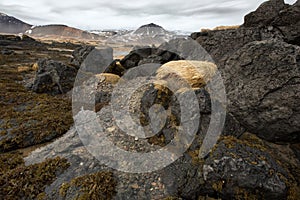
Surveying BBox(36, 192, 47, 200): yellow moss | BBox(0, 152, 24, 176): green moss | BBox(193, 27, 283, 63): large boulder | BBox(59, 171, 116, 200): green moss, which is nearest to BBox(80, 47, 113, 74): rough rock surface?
BBox(193, 27, 283, 63): large boulder

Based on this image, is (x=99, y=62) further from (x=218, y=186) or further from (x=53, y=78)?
(x=218, y=186)

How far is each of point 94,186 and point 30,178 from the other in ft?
8.40

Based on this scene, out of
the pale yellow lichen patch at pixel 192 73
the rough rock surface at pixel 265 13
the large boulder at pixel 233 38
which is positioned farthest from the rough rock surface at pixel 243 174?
the rough rock surface at pixel 265 13

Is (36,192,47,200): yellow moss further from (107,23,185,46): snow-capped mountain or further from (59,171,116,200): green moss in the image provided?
(107,23,185,46): snow-capped mountain

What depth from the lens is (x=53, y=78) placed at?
58.6ft

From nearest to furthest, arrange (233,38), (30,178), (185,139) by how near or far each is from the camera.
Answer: (30,178) → (185,139) → (233,38)

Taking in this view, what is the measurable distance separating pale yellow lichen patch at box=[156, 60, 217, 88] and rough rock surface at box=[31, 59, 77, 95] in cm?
1132

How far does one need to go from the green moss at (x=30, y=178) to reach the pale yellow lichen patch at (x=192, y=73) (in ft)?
20.2

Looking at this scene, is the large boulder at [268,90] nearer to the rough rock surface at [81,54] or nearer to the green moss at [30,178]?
the green moss at [30,178]

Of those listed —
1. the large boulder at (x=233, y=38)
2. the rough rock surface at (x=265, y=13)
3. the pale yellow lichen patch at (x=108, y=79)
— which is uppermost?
the rough rock surface at (x=265, y=13)

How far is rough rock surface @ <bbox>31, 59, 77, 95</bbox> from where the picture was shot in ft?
57.2

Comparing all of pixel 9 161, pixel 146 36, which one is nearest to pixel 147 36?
pixel 146 36

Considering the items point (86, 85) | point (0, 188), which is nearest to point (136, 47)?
point (86, 85)

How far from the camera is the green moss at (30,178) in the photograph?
6.52m
